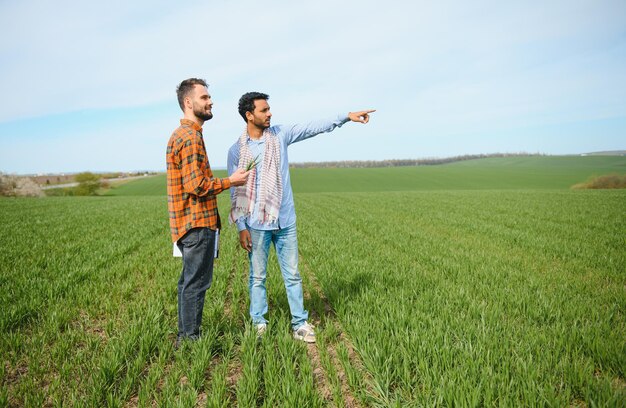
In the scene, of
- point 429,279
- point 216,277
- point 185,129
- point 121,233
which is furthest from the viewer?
point 121,233

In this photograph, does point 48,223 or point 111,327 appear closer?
point 111,327

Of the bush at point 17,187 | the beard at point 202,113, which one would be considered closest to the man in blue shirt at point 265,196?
the beard at point 202,113

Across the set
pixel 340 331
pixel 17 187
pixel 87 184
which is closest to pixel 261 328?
pixel 340 331

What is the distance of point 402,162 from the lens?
12006 centimetres

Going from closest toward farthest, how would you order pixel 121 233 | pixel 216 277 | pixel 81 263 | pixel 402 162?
pixel 216 277 < pixel 81 263 < pixel 121 233 < pixel 402 162

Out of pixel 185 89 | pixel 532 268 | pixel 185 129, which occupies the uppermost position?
pixel 185 89

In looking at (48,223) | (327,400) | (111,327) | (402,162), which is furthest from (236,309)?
(402,162)

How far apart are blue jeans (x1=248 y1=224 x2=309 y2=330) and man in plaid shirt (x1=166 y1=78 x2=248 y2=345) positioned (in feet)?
1.85

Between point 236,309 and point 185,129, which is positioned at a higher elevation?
point 185,129

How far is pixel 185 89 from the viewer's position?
10.0 feet

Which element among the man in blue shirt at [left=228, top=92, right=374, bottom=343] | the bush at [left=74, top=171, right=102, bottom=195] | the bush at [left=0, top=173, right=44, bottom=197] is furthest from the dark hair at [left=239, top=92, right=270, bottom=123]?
the bush at [left=74, top=171, right=102, bottom=195]

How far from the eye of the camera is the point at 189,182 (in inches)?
114

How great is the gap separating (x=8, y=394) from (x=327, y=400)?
102 inches

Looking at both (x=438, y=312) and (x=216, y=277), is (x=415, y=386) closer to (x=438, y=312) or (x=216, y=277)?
(x=438, y=312)
